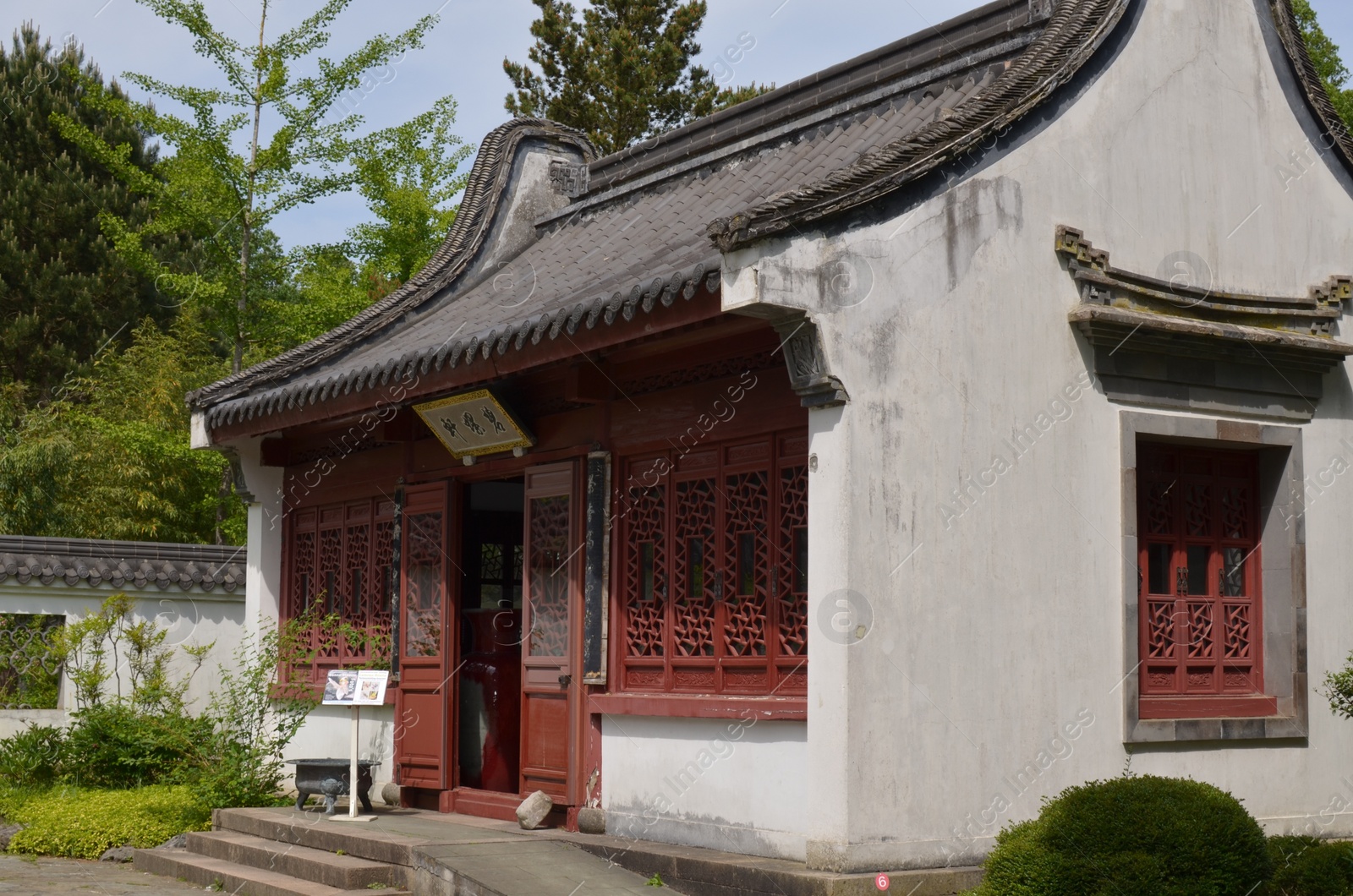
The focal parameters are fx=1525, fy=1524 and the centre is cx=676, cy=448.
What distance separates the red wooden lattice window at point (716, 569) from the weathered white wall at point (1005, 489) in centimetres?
59

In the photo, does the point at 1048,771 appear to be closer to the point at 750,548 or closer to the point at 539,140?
the point at 750,548

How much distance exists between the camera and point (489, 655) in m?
10.2

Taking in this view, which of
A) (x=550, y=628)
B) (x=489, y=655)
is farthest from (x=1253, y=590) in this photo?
(x=489, y=655)

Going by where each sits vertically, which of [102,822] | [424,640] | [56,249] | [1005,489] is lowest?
[102,822]

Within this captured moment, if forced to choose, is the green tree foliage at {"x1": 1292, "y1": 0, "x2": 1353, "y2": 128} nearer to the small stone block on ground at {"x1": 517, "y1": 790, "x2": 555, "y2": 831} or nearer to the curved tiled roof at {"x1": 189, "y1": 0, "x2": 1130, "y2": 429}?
the curved tiled roof at {"x1": 189, "y1": 0, "x2": 1130, "y2": 429}

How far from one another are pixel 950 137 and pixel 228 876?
5633 mm

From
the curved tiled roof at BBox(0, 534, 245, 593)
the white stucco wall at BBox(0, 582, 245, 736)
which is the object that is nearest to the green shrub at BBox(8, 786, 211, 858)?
the white stucco wall at BBox(0, 582, 245, 736)

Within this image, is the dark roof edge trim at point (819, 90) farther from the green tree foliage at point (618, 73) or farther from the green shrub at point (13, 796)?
the green tree foliage at point (618, 73)

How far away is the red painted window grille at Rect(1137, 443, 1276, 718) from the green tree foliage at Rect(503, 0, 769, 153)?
1570 cm

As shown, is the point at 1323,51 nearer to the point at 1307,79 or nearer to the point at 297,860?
the point at 1307,79

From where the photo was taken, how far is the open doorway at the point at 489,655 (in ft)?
33.0

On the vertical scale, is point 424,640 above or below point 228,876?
above

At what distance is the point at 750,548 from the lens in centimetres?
757

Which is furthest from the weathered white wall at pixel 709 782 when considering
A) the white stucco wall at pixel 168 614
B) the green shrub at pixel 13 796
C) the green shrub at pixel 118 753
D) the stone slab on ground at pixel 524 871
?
the white stucco wall at pixel 168 614
